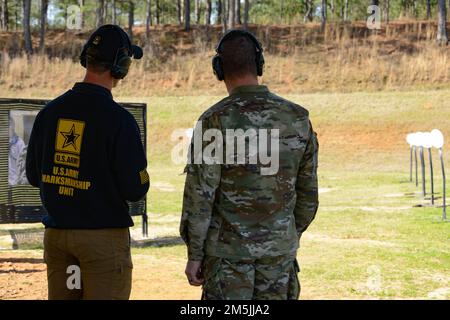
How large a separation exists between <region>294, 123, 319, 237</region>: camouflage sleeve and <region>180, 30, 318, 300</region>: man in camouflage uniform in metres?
0.08

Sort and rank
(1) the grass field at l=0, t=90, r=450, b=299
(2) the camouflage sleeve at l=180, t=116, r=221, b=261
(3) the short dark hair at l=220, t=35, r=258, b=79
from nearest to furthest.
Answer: (2) the camouflage sleeve at l=180, t=116, r=221, b=261 < (3) the short dark hair at l=220, t=35, r=258, b=79 < (1) the grass field at l=0, t=90, r=450, b=299

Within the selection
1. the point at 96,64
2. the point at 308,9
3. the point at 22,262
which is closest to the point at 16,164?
the point at 22,262

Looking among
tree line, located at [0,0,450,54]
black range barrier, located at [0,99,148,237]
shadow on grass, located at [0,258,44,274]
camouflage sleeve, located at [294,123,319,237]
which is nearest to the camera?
camouflage sleeve, located at [294,123,319,237]

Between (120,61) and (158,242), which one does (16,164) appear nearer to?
(158,242)

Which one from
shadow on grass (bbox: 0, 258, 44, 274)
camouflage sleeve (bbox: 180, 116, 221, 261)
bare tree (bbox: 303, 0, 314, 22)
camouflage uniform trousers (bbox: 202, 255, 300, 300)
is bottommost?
shadow on grass (bbox: 0, 258, 44, 274)

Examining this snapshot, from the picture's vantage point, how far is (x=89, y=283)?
353cm

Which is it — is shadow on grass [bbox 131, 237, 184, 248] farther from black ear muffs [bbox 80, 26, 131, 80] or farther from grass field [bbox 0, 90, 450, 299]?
black ear muffs [bbox 80, 26, 131, 80]

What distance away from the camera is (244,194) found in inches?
140

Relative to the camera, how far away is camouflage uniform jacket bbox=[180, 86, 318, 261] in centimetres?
353

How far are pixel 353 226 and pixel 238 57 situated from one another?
369 inches

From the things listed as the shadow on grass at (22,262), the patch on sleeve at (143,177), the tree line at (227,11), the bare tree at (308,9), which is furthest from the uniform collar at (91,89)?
the bare tree at (308,9)

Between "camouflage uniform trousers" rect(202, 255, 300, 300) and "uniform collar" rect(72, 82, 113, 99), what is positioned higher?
"uniform collar" rect(72, 82, 113, 99)

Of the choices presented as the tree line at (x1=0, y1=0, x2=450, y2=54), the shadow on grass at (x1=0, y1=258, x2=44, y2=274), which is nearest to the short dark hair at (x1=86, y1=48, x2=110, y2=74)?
the shadow on grass at (x1=0, y1=258, x2=44, y2=274)

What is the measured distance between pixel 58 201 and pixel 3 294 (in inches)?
163
